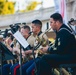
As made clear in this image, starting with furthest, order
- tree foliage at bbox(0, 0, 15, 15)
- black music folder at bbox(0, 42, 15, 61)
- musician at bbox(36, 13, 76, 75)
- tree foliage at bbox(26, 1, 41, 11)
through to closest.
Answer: tree foliage at bbox(26, 1, 41, 11), tree foliage at bbox(0, 0, 15, 15), black music folder at bbox(0, 42, 15, 61), musician at bbox(36, 13, 76, 75)

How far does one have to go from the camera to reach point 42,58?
23.4ft

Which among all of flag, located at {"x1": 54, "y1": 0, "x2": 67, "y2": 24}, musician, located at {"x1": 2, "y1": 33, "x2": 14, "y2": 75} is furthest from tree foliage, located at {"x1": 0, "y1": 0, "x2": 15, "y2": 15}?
musician, located at {"x1": 2, "y1": 33, "x2": 14, "y2": 75}

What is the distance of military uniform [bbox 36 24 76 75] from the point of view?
277 inches

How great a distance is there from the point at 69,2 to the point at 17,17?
9584 millimetres

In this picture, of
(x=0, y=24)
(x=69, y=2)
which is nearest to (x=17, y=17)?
(x=0, y=24)

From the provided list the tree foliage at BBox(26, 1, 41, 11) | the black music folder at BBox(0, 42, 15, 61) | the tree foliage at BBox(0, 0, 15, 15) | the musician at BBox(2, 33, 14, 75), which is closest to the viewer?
the black music folder at BBox(0, 42, 15, 61)

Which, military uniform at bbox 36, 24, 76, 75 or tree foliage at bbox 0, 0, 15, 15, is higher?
tree foliage at bbox 0, 0, 15, 15

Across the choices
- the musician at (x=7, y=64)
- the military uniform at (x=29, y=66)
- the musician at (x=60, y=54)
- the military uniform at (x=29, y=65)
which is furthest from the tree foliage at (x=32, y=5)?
the musician at (x=60, y=54)

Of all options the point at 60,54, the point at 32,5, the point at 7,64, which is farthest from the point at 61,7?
the point at 32,5

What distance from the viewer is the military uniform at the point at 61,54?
23.1 feet

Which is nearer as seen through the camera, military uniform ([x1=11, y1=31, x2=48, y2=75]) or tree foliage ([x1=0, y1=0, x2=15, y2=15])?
military uniform ([x1=11, y1=31, x2=48, y2=75])

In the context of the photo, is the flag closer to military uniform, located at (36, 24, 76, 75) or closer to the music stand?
the music stand

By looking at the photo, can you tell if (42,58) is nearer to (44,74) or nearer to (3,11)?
(44,74)

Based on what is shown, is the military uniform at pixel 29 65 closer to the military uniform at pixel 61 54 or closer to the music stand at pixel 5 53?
the music stand at pixel 5 53
